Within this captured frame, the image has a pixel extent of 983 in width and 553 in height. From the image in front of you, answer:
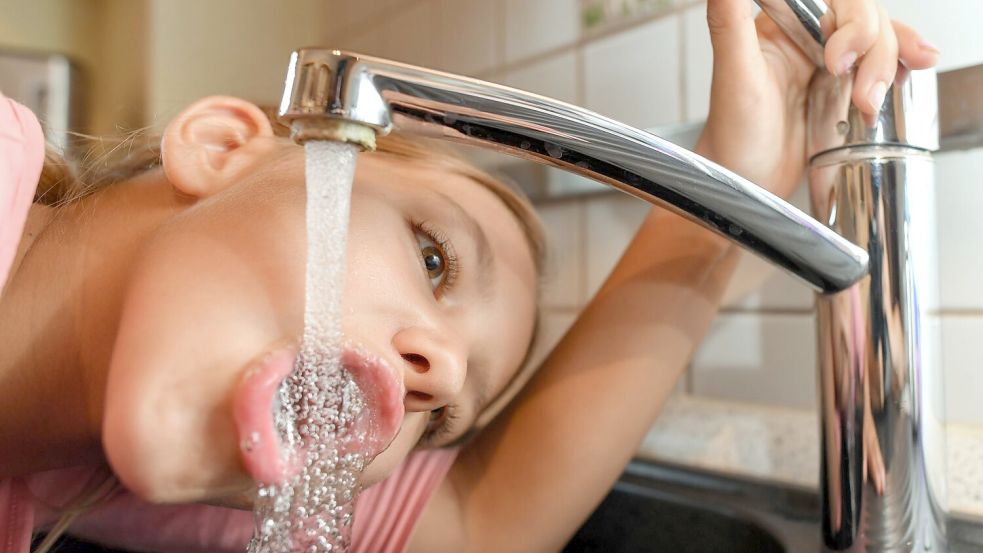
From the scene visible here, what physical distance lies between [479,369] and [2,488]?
12.9 inches

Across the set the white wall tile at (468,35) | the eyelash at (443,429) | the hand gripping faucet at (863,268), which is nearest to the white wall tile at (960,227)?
the hand gripping faucet at (863,268)

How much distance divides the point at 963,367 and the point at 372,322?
1.22ft

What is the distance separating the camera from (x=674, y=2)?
0.54 metres

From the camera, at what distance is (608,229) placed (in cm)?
60

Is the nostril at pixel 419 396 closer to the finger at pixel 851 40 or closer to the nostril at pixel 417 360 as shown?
the nostril at pixel 417 360

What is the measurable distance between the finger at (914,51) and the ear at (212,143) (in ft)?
1.11

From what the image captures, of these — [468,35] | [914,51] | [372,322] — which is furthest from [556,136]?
[468,35]

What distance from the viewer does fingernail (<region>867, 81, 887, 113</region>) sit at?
12.5 inches

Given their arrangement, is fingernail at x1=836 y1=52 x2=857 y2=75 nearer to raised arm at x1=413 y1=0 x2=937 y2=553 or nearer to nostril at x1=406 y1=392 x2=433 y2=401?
raised arm at x1=413 y1=0 x2=937 y2=553

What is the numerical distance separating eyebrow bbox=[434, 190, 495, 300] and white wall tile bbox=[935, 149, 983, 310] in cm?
28

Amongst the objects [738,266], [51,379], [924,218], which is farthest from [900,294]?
[51,379]

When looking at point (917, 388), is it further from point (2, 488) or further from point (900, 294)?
point (2, 488)

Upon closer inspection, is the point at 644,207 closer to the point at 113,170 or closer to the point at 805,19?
the point at 805,19

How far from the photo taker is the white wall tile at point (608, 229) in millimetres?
578
